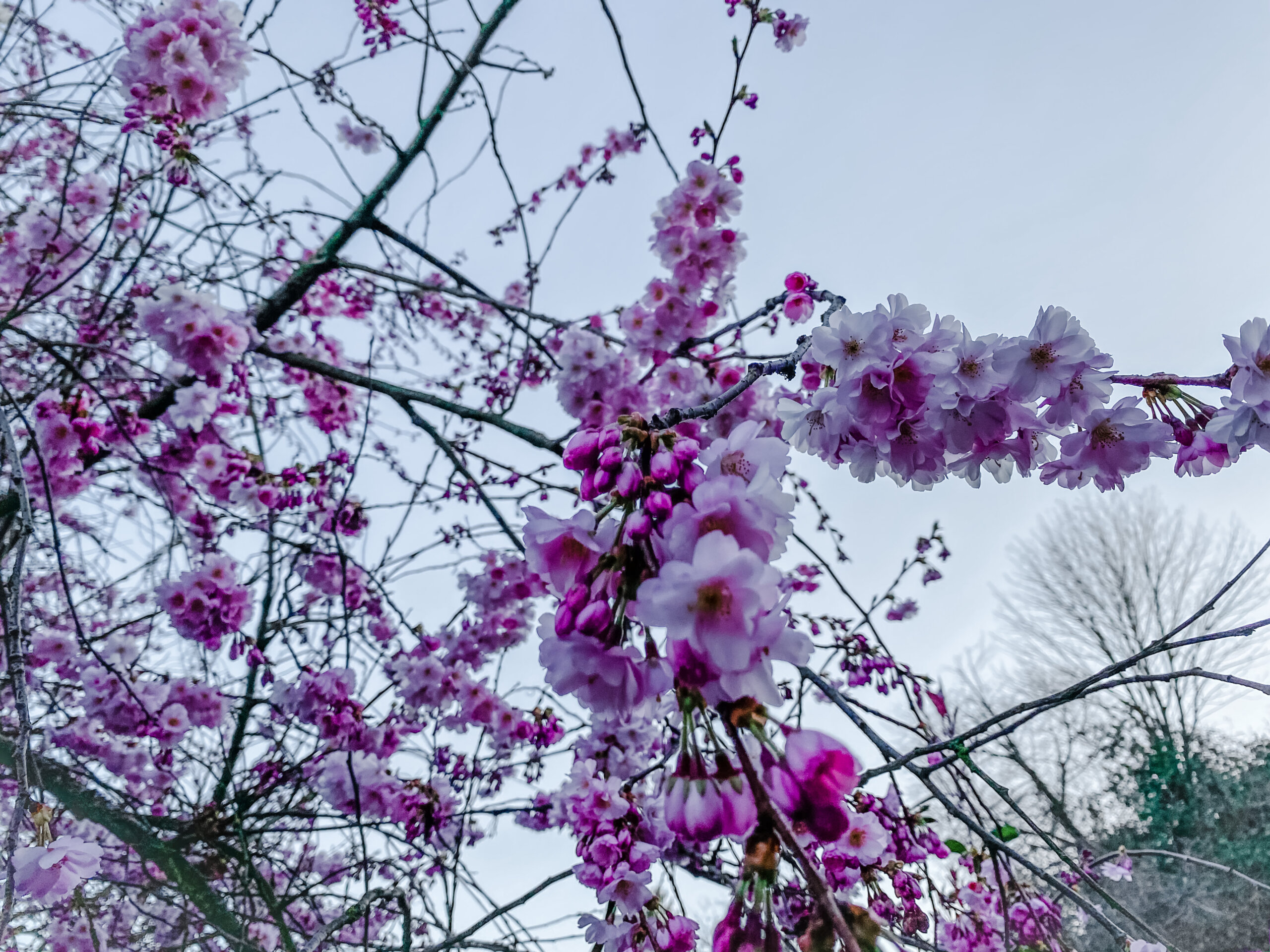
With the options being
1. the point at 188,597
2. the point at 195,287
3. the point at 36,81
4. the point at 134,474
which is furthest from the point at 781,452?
the point at 134,474

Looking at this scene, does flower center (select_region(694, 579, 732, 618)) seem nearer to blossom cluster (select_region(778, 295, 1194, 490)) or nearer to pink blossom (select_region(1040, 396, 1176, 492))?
blossom cluster (select_region(778, 295, 1194, 490))

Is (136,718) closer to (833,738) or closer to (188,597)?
(188,597)

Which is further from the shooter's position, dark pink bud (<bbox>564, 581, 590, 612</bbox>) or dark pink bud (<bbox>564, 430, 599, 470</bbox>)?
dark pink bud (<bbox>564, 430, 599, 470</bbox>)

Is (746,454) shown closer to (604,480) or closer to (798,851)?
(604,480)

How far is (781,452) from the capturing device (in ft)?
2.67

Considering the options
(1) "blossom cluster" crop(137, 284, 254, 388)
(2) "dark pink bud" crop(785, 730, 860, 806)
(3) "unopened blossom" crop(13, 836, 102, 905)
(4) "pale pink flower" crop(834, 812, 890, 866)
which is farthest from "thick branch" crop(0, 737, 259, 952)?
(2) "dark pink bud" crop(785, 730, 860, 806)

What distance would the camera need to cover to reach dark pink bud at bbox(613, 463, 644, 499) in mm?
732

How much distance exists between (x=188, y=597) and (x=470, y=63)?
2723 millimetres

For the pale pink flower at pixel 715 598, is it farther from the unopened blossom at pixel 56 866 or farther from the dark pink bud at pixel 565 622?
the unopened blossom at pixel 56 866

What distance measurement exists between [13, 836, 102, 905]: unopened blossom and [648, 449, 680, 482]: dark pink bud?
1.64 m

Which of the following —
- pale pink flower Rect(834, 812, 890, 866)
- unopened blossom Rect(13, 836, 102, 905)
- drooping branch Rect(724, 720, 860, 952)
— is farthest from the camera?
pale pink flower Rect(834, 812, 890, 866)

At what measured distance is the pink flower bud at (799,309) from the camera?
204 centimetres

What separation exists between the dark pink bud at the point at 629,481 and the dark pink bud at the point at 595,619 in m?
0.12

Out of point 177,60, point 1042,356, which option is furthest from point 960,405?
point 177,60
